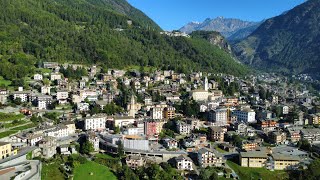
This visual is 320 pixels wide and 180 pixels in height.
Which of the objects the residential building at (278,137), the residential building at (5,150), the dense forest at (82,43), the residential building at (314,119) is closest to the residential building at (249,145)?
the residential building at (278,137)

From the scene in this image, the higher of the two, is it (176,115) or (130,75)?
(130,75)

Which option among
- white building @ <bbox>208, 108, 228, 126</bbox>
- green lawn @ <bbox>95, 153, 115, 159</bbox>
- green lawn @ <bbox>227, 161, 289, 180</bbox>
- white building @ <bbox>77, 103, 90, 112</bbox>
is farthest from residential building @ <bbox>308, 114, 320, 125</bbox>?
green lawn @ <bbox>95, 153, 115, 159</bbox>

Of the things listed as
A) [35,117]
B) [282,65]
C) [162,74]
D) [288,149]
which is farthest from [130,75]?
[282,65]

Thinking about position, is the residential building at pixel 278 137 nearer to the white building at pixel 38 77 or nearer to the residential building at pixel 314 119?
the residential building at pixel 314 119

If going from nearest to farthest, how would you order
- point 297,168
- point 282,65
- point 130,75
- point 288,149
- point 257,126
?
point 297,168 < point 288,149 < point 257,126 < point 130,75 < point 282,65

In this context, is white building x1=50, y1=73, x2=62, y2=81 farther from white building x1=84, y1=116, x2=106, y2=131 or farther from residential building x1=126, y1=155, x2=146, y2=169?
residential building x1=126, y1=155, x2=146, y2=169

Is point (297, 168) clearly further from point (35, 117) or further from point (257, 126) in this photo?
point (35, 117)
